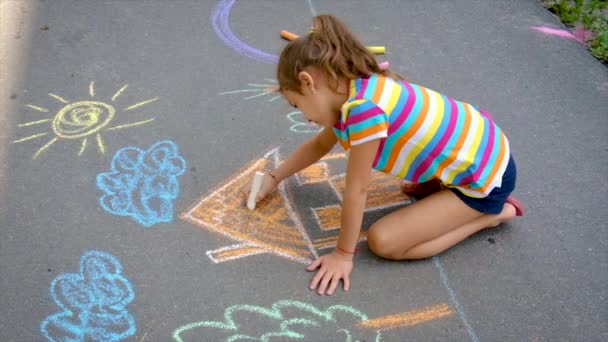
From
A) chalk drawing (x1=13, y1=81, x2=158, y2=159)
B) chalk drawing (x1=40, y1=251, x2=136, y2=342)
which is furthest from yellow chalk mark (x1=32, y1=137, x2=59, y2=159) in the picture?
chalk drawing (x1=40, y1=251, x2=136, y2=342)

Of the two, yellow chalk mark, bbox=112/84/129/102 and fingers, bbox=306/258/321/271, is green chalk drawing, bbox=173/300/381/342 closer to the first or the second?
fingers, bbox=306/258/321/271

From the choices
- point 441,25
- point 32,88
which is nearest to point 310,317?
point 32,88

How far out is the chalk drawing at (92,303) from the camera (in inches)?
65.3

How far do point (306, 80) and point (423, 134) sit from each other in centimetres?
42

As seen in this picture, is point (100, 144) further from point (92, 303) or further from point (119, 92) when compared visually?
point (92, 303)

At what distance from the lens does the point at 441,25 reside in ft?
10.4

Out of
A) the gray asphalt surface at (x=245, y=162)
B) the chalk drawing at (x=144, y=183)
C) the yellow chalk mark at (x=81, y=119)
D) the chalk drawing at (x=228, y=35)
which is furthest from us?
the chalk drawing at (x=228, y=35)

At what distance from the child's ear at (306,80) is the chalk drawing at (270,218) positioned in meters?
0.61

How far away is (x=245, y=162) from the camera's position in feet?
7.36

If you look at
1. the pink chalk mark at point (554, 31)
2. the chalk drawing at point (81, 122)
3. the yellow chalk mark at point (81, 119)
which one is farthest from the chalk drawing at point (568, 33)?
the yellow chalk mark at point (81, 119)

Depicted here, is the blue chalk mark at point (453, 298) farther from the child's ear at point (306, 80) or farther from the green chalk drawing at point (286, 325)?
the child's ear at point (306, 80)

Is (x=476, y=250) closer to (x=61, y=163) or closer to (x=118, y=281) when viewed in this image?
(x=118, y=281)

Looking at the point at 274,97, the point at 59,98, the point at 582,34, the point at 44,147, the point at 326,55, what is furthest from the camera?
the point at 582,34

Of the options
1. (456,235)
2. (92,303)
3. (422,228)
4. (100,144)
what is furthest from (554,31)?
(92,303)
